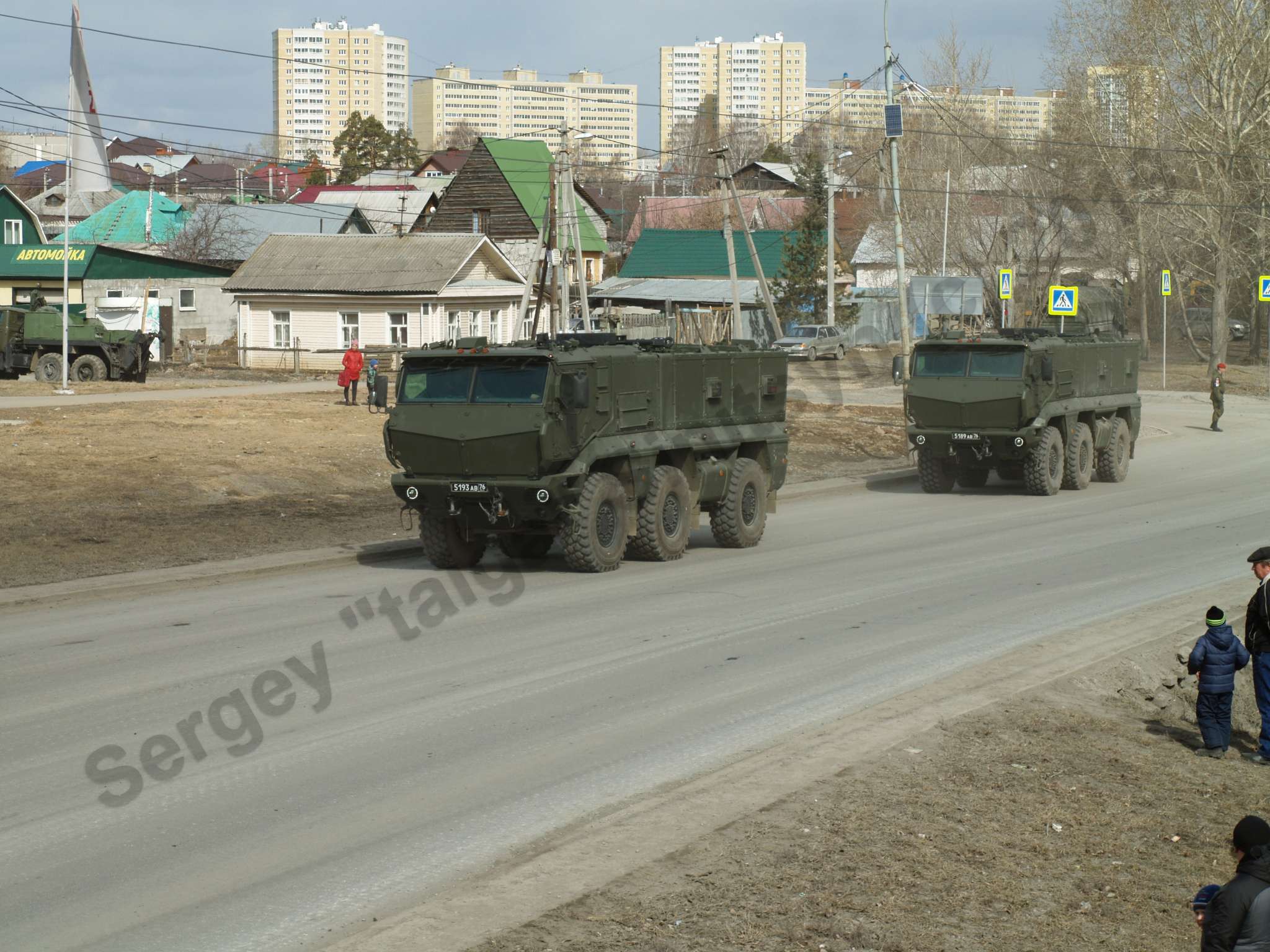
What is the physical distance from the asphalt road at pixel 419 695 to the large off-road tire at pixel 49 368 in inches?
1129

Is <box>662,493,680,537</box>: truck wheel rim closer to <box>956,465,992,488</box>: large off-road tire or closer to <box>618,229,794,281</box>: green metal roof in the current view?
<box>956,465,992,488</box>: large off-road tire

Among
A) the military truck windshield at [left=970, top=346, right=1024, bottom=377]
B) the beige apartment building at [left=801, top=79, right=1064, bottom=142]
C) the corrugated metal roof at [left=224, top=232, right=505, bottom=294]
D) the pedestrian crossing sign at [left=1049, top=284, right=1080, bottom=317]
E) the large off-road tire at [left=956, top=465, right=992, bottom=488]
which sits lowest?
the large off-road tire at [left=956, top=465, right=992, bottom=488]

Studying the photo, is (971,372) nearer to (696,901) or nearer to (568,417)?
(568,417)

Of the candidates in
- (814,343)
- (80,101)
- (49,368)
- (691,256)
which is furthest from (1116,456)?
(691,256)

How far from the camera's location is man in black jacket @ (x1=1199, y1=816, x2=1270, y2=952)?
4.83 metres

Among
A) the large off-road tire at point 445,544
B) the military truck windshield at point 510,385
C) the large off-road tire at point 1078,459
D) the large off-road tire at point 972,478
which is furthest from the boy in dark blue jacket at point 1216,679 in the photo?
the large off-road tire at point 972,478

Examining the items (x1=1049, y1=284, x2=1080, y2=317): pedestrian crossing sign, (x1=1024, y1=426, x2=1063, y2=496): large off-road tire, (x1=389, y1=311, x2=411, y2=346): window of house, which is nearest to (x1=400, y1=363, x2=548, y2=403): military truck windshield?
(x1=1024, y1=426, x2=1063, y2=496): large off-road tire

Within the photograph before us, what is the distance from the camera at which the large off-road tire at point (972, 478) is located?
25.3 metres

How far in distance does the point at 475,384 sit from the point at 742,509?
13.3 ft

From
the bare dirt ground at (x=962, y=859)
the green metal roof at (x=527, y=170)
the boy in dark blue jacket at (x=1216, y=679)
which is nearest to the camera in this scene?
the bare dirt ground at (x=962, y=859)

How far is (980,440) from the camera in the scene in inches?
918

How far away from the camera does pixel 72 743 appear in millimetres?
8766

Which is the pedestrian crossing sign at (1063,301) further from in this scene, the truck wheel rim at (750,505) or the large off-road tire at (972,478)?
the truck wheel rim at (750,505)

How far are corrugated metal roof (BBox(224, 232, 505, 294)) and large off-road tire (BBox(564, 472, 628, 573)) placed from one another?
3537 centimetres
